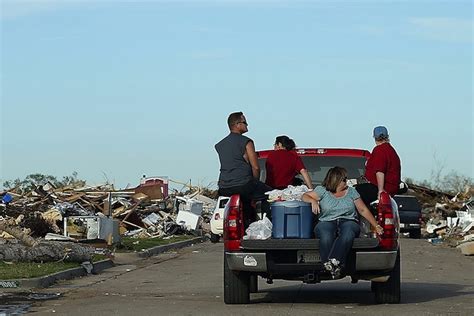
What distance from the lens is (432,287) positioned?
51.0ft

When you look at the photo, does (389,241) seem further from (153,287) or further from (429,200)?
(429,200)

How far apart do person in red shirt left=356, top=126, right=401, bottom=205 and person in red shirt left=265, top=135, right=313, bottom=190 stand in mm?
816

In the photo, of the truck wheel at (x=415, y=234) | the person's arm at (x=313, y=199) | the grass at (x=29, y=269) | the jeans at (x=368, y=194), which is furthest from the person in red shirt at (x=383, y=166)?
the truck wheel at (x=415, y=234)

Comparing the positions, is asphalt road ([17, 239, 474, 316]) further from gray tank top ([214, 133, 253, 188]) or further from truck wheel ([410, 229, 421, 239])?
truck wheel ([410, 229, 421, 239])

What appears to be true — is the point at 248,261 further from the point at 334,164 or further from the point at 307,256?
the point at 334,164

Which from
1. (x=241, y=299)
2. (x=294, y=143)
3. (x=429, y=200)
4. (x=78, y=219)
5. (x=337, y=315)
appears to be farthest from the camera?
(x=429, y=200)

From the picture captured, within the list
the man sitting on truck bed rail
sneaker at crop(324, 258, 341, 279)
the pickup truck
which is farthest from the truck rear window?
sneaker at crop(324, 258, 341, 279)

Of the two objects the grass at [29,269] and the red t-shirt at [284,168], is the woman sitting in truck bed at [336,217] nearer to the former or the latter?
the red t-shirt at [284,168]

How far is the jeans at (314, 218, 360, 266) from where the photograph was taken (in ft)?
38.5

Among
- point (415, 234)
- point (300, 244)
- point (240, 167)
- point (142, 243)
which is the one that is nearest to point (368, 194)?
point (300, 244)

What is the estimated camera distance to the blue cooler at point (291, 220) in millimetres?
12133

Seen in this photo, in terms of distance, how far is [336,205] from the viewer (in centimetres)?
1229

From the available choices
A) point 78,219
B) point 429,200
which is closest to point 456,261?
point 78,219

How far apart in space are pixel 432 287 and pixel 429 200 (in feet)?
122
